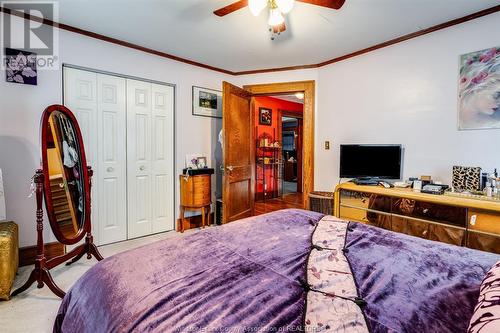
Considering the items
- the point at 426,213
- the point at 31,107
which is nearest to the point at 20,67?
the point at 31,107

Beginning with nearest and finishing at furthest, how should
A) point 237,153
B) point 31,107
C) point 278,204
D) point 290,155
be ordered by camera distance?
point 31,107 → point 237,153 → point 278,204 → point 290,155

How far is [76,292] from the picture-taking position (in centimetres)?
111

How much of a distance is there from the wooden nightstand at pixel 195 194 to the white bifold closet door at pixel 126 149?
0.17m

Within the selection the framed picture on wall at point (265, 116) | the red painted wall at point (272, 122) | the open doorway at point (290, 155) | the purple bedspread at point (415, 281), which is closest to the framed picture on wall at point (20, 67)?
the purple bedspread at point (415, 281)

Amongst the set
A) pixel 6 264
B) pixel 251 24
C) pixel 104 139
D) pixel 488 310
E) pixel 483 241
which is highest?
pixel 251 24

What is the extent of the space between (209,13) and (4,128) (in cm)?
223

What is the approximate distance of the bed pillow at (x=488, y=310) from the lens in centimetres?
63

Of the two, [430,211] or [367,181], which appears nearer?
[430,211]

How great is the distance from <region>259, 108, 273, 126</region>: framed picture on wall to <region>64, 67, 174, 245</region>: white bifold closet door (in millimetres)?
2574

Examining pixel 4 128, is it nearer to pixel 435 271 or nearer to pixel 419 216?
pixel 435 271

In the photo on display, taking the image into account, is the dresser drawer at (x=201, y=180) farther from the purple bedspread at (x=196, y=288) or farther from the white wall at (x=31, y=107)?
the purple bedspread at (x=196, y=288)

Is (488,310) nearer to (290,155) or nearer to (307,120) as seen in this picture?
(307,120)

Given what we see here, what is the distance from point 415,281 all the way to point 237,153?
2.94m

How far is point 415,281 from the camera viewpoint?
3.26 ft
